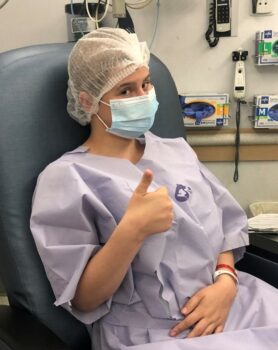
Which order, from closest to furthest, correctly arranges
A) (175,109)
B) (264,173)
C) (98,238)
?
(98,238) → (175,109) → (264,173)

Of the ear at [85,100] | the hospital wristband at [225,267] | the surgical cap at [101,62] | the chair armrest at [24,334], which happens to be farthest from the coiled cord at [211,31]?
the chair armrest at [24,334]

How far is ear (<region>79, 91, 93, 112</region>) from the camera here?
3.52 feet

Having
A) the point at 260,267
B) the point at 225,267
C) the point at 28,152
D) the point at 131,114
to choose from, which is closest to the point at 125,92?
the point at 131,114

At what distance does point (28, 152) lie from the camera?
3.43 feet

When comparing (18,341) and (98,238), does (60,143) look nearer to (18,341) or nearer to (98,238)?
(98,238)

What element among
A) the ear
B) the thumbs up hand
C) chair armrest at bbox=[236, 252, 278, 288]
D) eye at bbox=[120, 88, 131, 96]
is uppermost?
eye at bbox=[120, 88, 131, 96]

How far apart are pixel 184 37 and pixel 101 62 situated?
777 millimetres

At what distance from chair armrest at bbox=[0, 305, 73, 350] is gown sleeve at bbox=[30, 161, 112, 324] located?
7 cm

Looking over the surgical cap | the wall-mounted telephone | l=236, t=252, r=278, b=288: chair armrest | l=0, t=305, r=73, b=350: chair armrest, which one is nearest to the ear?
the surgical cap

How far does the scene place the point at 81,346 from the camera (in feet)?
3.56

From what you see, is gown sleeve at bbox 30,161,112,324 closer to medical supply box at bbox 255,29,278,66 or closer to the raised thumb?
the raised thumb

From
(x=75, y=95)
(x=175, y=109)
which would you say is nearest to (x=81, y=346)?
(x=75, y=95)

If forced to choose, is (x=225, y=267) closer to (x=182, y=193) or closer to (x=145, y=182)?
(x=182, y=193)

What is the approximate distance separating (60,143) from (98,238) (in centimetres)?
31
